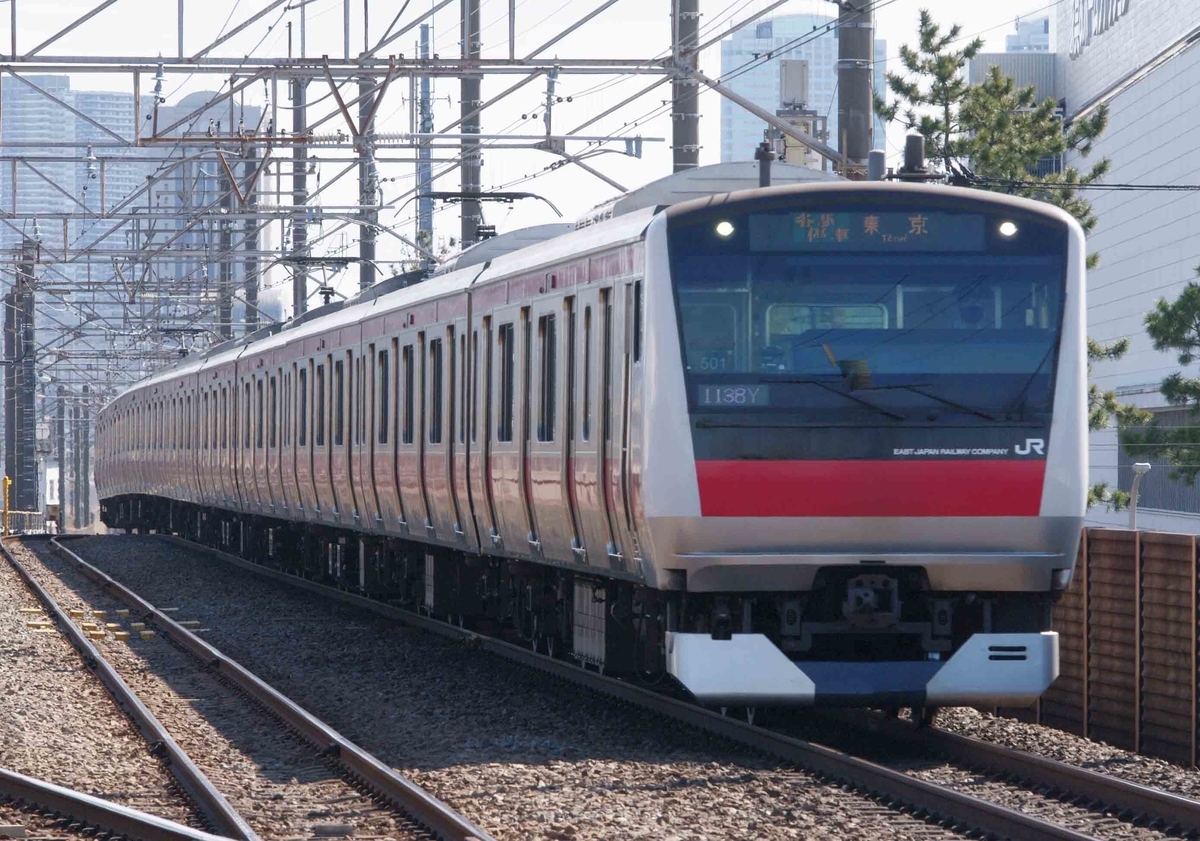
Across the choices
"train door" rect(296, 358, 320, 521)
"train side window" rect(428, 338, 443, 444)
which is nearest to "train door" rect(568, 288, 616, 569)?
"train side window" rect(428, 338, 443, 444)

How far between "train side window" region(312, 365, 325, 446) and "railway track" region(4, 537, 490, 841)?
473 cm

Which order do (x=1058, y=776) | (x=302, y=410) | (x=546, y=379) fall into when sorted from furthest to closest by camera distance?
(x=302, y=410) → (x=546, y=379) → (x=1058, y=776)

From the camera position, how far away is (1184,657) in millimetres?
10070

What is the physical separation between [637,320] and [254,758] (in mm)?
2926

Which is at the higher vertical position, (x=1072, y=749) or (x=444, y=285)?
Result: (x=444, y=285)

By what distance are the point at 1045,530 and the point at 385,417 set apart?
334 inches

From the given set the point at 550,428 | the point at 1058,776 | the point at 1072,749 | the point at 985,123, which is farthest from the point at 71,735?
the point at 985,123

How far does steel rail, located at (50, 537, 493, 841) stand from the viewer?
8.03 metres

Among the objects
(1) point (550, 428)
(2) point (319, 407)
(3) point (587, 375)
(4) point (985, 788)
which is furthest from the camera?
(2) point (319, 407)

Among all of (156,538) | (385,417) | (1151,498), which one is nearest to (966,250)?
(385,417)

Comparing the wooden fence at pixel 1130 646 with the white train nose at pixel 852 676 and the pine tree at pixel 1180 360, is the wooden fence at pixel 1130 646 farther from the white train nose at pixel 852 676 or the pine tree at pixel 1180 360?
the pine tree at pixel 1180 360

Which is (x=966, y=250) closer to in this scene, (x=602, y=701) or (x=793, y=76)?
(x=602, y=701)

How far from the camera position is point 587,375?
450 inches

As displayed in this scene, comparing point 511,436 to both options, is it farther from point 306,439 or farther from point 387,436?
point 306,439
